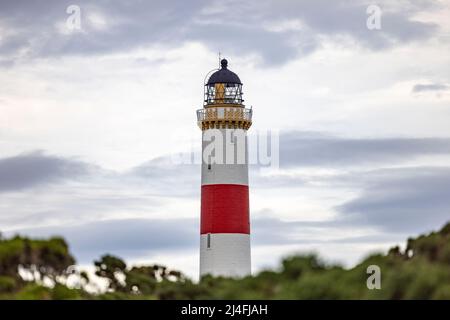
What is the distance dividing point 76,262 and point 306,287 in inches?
308

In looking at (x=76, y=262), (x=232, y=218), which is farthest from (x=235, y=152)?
(x=76, y=262)

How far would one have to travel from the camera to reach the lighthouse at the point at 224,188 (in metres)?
46.8

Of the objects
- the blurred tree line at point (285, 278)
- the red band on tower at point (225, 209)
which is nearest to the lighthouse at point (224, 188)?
the red band on tower at point (225, 209)

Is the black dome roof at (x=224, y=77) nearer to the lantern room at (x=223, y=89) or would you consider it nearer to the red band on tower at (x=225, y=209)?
the lantern room at (x=223, y=89)

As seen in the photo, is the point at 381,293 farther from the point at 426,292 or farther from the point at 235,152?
the point at 235,152

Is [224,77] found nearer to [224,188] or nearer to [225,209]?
[224,188]

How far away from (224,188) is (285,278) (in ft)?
52.1

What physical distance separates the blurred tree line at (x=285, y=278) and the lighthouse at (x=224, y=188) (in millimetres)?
10835

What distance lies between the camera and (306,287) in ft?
96.8

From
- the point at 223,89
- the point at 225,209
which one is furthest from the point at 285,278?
the point at 223,89

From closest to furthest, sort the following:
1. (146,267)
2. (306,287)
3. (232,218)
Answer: (306,287) < (146,267) < (232,218)

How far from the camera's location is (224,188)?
155 feet
